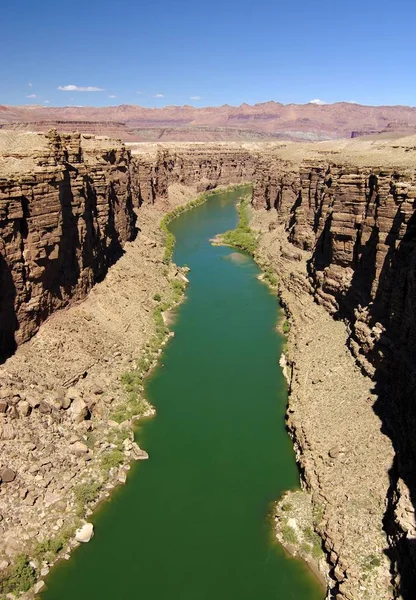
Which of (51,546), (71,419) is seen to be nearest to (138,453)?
(71,419)

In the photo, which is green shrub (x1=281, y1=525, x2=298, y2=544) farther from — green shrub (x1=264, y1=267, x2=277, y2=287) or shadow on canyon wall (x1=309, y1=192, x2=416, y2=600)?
green shrub (x1=264, y1=267, x2=277, y2=287)

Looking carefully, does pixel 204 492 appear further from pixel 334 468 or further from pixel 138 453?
pixel 334 468

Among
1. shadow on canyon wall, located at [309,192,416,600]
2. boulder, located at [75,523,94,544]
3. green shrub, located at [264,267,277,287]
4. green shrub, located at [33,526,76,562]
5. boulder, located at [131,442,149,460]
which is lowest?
boulder, located at [75,523,94,544]

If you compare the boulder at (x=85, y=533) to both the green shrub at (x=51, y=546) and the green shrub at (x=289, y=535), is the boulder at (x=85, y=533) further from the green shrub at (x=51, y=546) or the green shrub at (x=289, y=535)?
the green shrub at (x=289, y=535)

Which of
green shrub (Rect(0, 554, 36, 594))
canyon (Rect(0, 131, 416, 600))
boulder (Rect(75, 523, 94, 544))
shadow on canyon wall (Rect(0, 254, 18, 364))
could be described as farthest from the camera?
shadow on canyon wall (Rect(0, 254, 18, 364))

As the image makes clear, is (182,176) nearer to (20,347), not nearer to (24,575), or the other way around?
(20,347)

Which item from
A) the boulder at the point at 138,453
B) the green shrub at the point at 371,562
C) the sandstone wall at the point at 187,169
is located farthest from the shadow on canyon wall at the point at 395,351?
the sandstone wall at the point at 187,169

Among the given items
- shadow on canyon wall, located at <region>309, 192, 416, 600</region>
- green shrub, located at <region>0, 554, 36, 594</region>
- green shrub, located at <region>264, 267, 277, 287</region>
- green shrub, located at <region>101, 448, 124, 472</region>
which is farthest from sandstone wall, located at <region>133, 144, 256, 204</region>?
green shrub, located at <region>0, 554, 36, 594</region>

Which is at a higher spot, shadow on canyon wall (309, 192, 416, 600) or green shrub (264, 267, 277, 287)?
shadow on canyon wall (309, 192, 416, 600)
